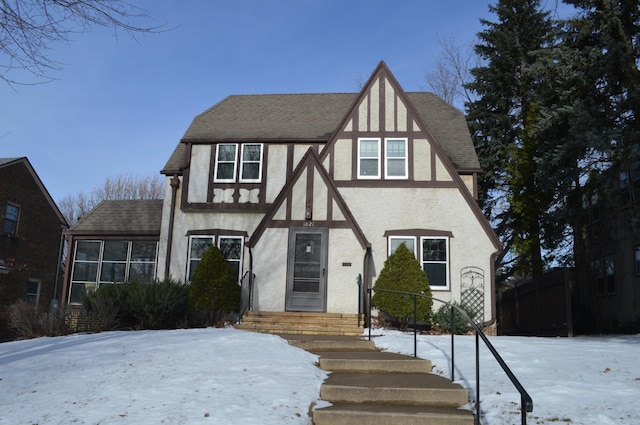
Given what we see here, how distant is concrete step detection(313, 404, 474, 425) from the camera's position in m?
5.80

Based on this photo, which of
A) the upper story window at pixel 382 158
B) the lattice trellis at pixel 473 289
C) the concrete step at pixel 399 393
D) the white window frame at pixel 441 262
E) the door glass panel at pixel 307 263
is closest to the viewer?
the concrete step at pixel 399 393

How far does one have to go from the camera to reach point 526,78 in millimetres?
23953

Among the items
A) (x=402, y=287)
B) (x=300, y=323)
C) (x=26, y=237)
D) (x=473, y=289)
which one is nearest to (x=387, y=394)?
(x=300, y=323)

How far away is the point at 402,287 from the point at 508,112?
14.4 metres

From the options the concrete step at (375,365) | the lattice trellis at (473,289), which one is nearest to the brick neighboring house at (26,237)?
the lattice trellis at (473,289)

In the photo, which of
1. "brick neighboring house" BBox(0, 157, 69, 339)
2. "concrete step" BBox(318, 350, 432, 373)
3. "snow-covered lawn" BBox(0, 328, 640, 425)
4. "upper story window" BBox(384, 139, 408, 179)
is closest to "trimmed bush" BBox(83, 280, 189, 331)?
"snow-covered lawn" BBox(0, 328, 640, 425)

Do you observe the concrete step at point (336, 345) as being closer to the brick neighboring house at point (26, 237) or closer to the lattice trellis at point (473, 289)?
the lattice trellis at point (473, 289)

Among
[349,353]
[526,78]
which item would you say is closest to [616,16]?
[526,78]

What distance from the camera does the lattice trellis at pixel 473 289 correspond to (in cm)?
1532

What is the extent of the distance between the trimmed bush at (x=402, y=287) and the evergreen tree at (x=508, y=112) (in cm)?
946

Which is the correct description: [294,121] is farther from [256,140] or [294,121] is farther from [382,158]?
[382,158]

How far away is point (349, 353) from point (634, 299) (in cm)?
1510

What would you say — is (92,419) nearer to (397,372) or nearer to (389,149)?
(397,372)

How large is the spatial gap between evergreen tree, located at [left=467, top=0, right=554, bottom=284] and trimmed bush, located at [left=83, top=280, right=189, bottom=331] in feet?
48.0
